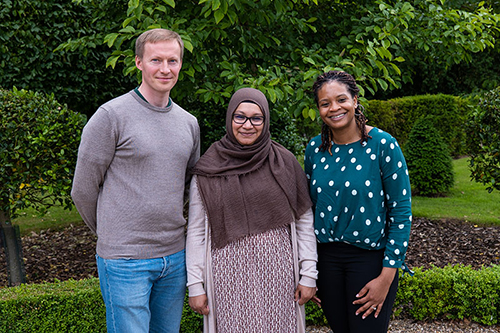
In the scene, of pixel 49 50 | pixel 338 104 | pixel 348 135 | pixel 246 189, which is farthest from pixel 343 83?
pixel 49 50

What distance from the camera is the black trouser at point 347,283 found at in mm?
2281

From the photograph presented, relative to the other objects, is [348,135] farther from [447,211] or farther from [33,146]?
[447,211]

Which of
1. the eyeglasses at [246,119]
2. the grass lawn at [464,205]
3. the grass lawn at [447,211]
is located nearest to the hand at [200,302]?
the eyeglasses at [246,119]

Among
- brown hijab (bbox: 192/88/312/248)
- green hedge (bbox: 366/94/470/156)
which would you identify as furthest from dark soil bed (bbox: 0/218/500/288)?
green hedge (bbox: 366/94/470/156)

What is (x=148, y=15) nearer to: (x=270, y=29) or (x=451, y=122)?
(x=270, y=29)

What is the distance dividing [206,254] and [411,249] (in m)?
3.74

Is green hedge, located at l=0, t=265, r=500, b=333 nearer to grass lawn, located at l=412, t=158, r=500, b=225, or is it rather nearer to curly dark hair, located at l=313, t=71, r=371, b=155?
curly dark hair, located at l=313, t=71, r=371, b=155

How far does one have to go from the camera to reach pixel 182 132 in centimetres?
231

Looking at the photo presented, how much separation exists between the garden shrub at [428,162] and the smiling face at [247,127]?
6.52 metres

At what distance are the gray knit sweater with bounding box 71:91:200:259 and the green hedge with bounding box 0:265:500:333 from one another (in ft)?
5.00

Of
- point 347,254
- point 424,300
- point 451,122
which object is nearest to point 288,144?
point 424,300

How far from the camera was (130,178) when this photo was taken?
7.05 feet

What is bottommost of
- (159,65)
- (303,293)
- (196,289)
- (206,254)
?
(303,293)

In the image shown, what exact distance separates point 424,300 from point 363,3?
109 inches
